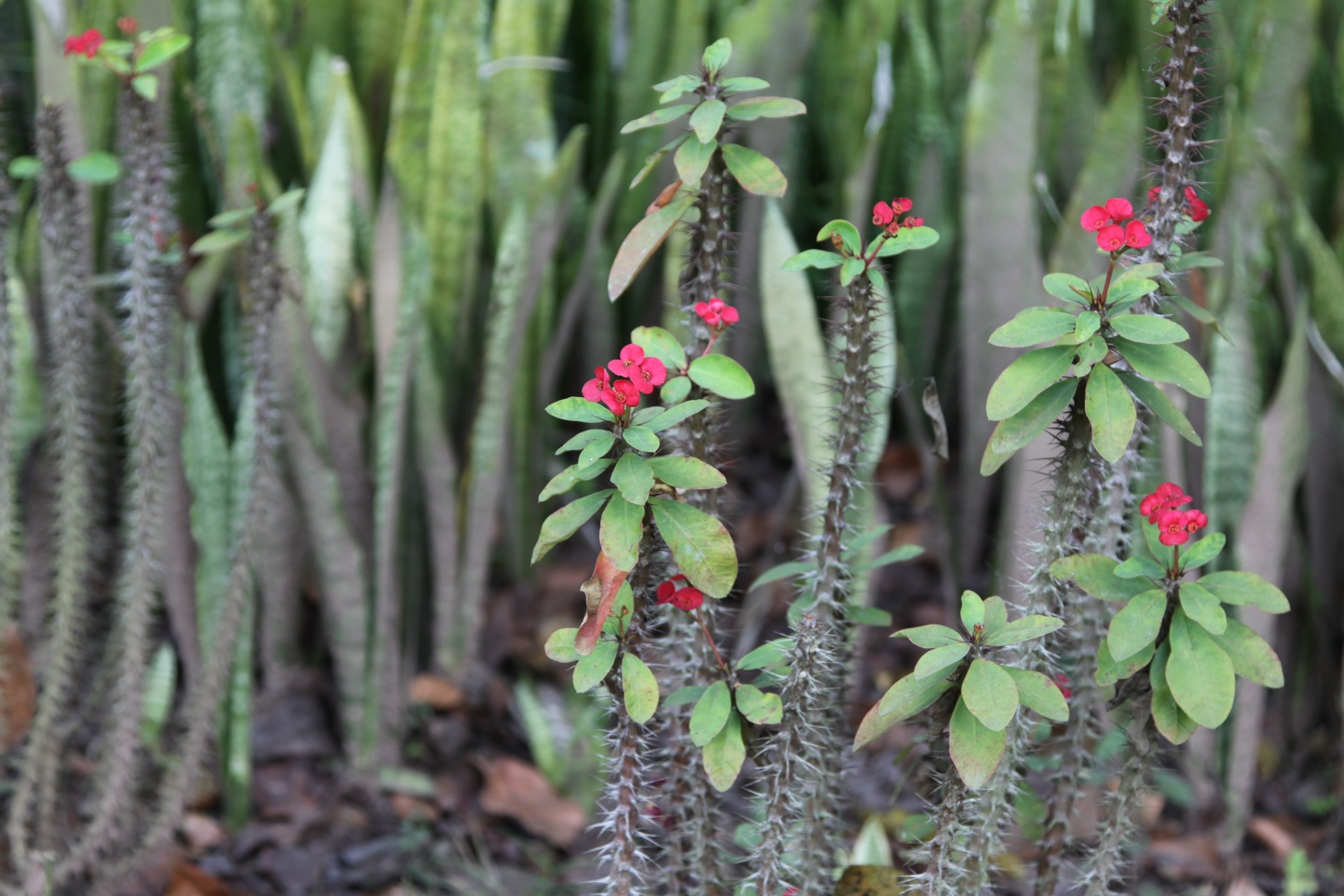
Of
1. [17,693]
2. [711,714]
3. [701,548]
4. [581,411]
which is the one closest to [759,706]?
[711,714]

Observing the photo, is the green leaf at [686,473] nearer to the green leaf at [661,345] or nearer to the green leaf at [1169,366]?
the green leaf at [661,345]

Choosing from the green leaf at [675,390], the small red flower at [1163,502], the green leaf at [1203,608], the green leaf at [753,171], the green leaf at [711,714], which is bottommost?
the green leaf at [711,714]

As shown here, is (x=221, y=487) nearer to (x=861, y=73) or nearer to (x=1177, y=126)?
(x=861, y=73)

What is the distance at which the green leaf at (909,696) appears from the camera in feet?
2.41

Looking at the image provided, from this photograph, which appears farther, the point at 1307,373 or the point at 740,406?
the point at 740,406

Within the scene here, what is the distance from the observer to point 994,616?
748 millimetres

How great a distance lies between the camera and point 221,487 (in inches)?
55.8

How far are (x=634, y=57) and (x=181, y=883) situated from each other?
1.27 meters

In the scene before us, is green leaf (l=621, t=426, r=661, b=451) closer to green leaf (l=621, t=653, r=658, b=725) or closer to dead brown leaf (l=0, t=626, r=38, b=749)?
green leaf (l=621, t=653, r=658, b=725)

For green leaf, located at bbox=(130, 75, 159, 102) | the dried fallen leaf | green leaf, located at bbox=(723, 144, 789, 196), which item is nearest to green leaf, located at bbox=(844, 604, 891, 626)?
green leaf, located at bbox=(723, 144, 789, 196)

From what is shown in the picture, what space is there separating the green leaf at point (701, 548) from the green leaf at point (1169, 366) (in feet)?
0.94

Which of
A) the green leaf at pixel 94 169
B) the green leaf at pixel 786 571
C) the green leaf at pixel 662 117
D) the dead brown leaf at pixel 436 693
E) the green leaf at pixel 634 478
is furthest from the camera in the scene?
the dead brown leaf at pixel 436 693

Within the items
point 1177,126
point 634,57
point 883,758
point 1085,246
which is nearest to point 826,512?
point 1177,126

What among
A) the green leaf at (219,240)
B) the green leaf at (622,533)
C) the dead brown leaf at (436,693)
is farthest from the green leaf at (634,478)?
the dead brown leaf at (436,693)
